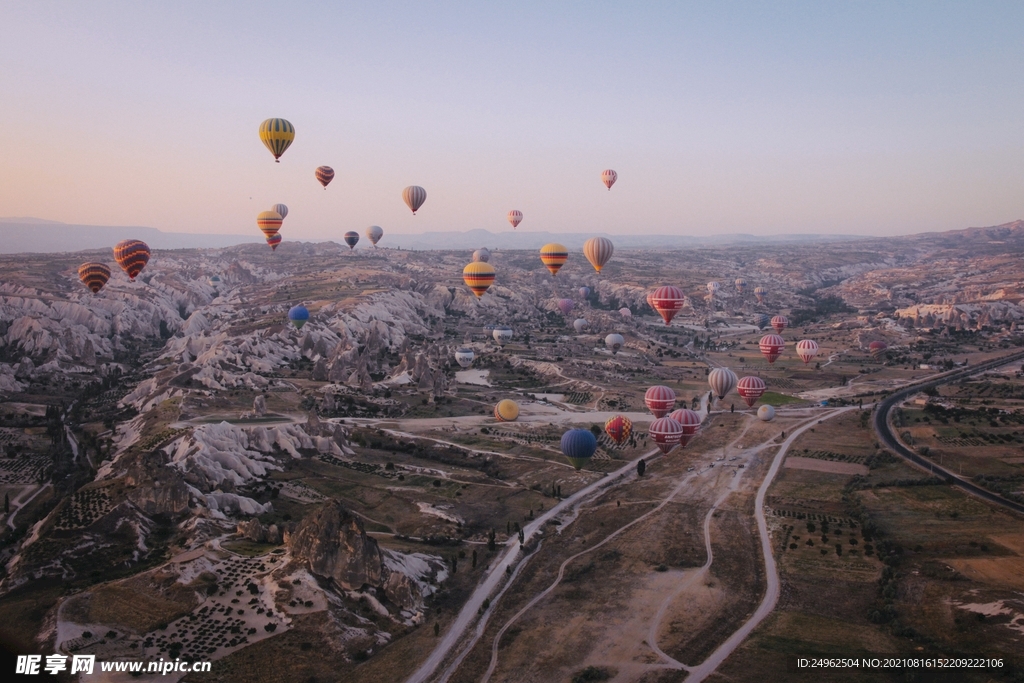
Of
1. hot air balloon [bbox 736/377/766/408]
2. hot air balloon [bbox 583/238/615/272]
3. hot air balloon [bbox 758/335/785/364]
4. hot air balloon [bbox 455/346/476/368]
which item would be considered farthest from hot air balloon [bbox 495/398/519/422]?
hot air balloon [bbox 758/335/785/364]

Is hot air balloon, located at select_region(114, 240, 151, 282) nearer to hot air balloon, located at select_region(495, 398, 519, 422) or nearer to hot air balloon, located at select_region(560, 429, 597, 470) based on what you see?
hot air balloon, located at select_region(495, 398, 519, 422)

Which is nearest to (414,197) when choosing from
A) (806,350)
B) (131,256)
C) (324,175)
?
(324,175)

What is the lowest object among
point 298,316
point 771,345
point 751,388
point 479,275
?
point 751,388

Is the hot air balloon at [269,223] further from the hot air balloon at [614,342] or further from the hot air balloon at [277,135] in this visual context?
the hot air balloon at [614,342]

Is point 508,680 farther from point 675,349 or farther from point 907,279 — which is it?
point 907,279

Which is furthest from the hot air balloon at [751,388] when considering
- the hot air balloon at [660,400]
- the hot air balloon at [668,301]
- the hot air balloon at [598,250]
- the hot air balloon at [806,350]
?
the hot air balloon at [806,350]

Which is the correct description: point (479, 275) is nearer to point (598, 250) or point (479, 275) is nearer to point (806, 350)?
point (598, 250)
